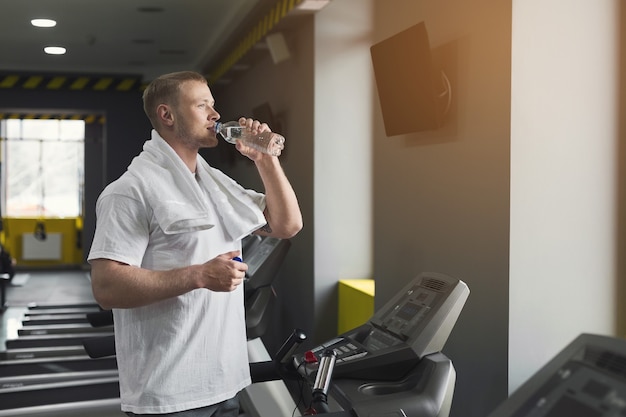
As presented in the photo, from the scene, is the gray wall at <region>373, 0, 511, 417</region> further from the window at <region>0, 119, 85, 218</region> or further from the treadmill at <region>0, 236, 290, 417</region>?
the window at <region>0, 119, 85, 218</region>

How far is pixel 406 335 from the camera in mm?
2059

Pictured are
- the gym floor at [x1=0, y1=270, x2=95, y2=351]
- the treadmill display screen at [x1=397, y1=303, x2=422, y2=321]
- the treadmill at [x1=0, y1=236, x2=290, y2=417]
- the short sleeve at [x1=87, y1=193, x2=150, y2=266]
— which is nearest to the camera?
the short sleeve at [x1=87, y1=193, x2=150, y2=266]

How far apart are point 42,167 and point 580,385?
11523mm

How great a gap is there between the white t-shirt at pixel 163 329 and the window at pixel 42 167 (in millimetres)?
10138

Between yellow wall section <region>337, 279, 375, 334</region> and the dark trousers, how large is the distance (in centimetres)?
202

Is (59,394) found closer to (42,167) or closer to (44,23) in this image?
(44,23)

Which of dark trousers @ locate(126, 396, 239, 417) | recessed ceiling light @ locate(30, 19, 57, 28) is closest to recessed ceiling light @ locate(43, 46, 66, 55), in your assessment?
Answer: recessed ceiling light @ locate(30, 19, 57, 28)

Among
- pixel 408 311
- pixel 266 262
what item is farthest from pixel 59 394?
pixel 408 311

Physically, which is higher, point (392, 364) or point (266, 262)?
point (266, 262)

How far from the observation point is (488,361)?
2.54 meters

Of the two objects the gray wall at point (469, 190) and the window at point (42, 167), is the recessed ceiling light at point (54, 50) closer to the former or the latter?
the window at point (42, 167)

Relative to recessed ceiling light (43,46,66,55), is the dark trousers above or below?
below

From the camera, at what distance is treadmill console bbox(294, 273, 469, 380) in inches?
78.5

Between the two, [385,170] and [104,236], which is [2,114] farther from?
[104,236]
